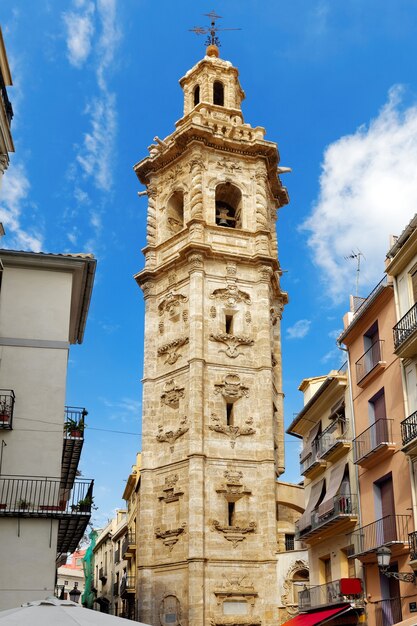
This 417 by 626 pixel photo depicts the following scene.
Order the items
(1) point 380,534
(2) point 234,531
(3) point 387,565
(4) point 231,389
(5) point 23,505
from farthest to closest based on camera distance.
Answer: (4) point 231,389 < (2) point 234,531 < (1) point 380,534 < (5) point 23,505 < (3) point 387,565

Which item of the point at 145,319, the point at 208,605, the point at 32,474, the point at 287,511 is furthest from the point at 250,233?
the point at 32,474

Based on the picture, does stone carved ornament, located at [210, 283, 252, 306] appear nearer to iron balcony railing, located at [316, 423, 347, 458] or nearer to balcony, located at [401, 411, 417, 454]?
iron balcony railing, located at [316, 423, 347, 458]

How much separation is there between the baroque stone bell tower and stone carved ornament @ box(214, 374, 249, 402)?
4 centimetres

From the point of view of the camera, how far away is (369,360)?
2184cm

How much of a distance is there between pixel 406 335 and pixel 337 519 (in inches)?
238

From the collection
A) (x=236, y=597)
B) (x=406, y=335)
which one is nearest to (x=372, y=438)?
(x=406, y=335)

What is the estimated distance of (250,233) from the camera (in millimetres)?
37594

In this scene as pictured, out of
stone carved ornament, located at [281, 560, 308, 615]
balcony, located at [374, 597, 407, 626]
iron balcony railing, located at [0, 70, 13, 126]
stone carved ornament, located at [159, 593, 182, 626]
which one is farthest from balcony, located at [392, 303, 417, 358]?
stone carved ornament, located at [159, 593, 182, 626]

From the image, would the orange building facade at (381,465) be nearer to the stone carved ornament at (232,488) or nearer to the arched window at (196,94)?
the stone carved ornament at (232,488)

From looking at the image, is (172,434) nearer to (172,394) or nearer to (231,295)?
(172,394)

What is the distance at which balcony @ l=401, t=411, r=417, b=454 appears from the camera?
58.3 ft

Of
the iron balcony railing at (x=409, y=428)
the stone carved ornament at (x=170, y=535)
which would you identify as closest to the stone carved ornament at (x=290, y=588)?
the stone carved ornament at (x=170, y=535)

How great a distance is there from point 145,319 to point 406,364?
19499mm

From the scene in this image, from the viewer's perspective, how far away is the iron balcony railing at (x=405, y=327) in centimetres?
1852
